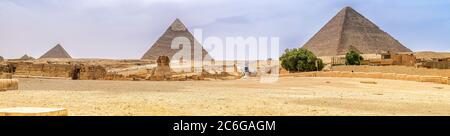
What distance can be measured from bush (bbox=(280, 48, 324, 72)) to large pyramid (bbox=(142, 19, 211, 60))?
6434 cm

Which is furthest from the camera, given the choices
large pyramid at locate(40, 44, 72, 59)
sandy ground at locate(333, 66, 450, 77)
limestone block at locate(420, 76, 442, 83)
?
large pyramid at locate(40, 44, 72, 59)

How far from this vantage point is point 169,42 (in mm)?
123562

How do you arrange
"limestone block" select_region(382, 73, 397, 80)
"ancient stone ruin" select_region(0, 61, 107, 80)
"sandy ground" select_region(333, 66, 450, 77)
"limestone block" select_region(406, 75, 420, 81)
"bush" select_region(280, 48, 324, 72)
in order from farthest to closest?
"bush" select_region(280, 48, 324, 72) → "ancient stone ruin" select_region(0, 61, 107, 80) → "sandy ground" select_region(333, 66, 450, 77) → "limestone block" select_region(382, 73, 397, 80) → "limestone block" select_region(406, 75, 420, 81)

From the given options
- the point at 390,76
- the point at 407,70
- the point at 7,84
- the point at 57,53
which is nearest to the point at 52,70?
the point at 7,84

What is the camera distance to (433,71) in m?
30.5

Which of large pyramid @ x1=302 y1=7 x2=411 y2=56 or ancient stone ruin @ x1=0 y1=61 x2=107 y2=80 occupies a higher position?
large pyramid @ x1=302 y1=7 x2=411 y2=56

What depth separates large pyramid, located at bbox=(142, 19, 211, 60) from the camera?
388 ft

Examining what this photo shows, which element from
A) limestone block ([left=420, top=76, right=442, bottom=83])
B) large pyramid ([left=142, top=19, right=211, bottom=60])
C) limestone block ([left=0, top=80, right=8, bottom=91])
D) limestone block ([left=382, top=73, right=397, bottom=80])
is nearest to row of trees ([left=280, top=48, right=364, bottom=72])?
limestone block ([left=382, top=73, right=397, bottom=80])

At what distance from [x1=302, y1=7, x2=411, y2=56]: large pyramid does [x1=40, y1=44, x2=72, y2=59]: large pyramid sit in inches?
2675

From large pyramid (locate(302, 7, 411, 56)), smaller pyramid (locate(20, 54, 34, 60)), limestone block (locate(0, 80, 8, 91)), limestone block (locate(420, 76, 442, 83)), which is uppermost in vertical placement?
large pyramid (locate(302, 7, 411, 56))

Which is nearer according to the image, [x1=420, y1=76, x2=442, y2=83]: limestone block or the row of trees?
[x1=420, y1=76, x2=442, y2=83]: limestone block

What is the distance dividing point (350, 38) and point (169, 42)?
48.9 metres
